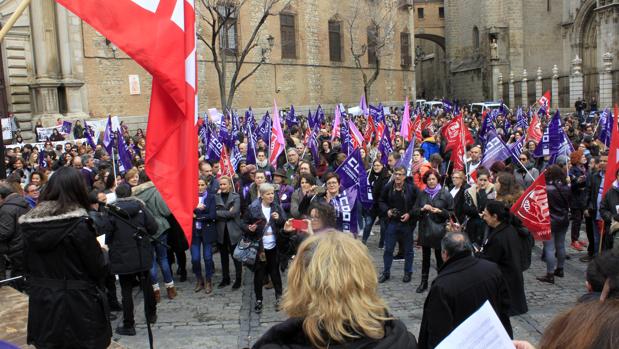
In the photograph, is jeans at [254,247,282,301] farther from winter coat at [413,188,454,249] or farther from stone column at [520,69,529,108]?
stone column at [520,69,529,108]

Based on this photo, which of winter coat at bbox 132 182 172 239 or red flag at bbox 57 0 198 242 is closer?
red flag at bbox 57 0 198 242

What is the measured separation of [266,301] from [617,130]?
517 cm

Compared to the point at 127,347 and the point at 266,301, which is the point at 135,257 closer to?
the point at 127,347

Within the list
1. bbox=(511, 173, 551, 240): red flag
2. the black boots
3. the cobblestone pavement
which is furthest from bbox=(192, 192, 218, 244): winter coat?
bbox=(511, 173, 551, 240): red flag

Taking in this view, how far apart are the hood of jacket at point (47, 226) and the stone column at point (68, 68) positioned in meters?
25.3

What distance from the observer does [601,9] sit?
37906mm

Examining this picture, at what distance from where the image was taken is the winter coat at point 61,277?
3.99 m

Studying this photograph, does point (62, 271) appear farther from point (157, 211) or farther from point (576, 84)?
point (576, 84)

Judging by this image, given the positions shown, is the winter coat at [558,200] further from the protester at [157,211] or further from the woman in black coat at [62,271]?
the woman in black coat at [62,271]

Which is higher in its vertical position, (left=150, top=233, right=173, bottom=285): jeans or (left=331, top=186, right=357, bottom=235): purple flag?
(left=331, top=186, right=357, bottom=235): purple flag

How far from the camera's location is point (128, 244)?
667cm

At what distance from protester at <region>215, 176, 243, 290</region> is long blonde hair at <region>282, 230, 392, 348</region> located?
18.8ft

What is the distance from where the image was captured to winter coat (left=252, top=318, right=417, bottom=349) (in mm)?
2248

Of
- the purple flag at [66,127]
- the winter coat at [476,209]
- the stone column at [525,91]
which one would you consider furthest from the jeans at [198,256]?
the stone column at [525,91]
